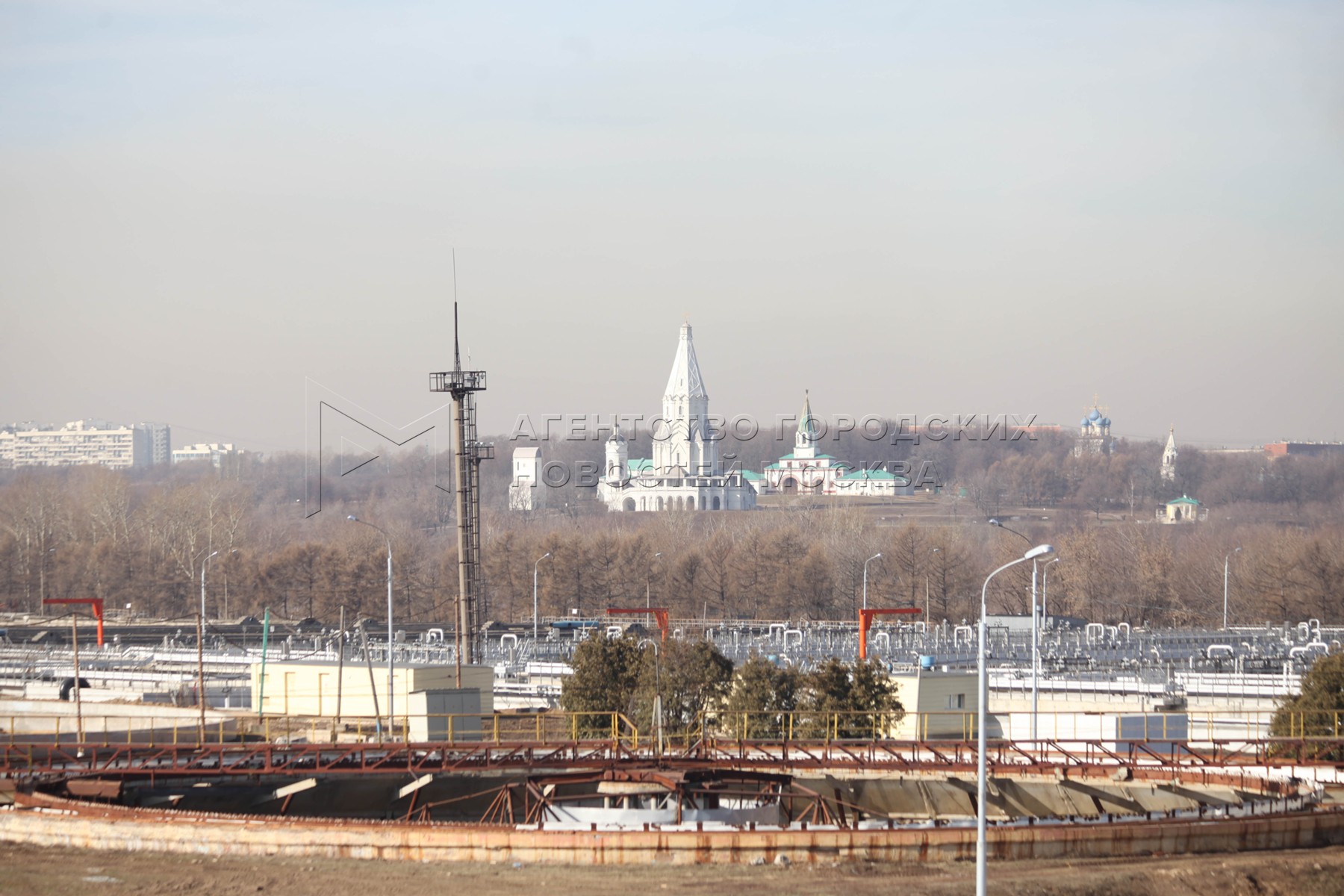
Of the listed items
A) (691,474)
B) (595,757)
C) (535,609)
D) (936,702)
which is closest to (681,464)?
(691,474)

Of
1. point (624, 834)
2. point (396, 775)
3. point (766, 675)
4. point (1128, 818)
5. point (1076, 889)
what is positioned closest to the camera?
point (1076, 889)

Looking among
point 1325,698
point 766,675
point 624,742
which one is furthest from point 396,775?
point 1325,698

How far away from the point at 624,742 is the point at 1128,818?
1021 centimetres

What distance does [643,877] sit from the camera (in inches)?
616

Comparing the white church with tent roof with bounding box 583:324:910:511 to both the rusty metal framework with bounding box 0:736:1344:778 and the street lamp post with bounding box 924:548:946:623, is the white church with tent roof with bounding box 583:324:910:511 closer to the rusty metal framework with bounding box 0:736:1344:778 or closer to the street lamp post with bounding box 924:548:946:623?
the street lamp post with bounding box 924:548:946:623

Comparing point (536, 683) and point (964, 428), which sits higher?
point (964, 428)

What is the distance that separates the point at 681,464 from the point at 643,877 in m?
140

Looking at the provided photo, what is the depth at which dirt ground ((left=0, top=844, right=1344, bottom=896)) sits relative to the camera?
15000 millimetres

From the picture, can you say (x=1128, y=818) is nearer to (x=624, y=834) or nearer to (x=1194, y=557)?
(x=624, y=834)

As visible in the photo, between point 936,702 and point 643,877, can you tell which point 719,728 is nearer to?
point 936,702

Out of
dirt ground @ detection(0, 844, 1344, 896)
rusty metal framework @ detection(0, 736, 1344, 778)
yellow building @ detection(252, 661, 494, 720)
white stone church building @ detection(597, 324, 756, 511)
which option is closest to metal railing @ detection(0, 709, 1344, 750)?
yellow building @ detection(252, 661, 494, 720)

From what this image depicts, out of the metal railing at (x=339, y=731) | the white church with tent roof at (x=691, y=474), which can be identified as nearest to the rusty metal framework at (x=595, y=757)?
the metal railing at (x=339, y=731)

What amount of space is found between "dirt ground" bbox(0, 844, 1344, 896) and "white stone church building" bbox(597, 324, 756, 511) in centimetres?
12881

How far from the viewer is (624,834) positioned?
1645cm
